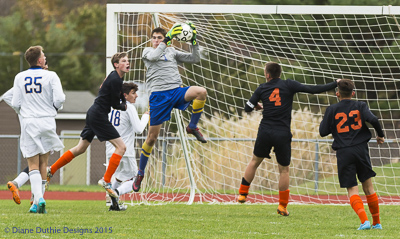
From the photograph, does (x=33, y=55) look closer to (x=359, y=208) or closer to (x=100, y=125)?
(x=100, y=125)

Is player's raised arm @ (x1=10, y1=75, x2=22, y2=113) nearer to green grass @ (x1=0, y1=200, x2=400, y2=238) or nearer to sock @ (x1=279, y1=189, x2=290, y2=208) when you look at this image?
green grass @ (x1=0, y1=200, x2=400, y2=238)

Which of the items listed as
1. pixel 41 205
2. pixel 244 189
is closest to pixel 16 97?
pixel 41 205

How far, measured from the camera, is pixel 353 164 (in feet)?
23.3

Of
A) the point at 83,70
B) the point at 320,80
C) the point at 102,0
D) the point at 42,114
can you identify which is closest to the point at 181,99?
the point at 42,114

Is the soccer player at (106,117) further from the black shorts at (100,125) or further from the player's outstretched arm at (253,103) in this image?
the player's outstretched arm at (253,103)

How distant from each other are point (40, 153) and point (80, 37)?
3915 centimetres

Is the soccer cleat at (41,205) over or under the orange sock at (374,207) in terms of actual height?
under

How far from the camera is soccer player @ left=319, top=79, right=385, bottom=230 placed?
23.1ft

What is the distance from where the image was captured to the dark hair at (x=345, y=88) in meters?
7.27

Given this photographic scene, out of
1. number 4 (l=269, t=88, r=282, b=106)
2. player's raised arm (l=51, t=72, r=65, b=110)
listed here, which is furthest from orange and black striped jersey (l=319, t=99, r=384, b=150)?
player's raised arm (l=51, t=72, r=65, b=110)

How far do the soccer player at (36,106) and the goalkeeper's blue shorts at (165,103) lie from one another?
1473mm

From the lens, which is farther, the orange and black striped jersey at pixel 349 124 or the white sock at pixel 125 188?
the white sock at pixel 125 188

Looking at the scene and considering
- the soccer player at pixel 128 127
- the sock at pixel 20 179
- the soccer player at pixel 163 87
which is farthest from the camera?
the soccer player at pixel 128 127

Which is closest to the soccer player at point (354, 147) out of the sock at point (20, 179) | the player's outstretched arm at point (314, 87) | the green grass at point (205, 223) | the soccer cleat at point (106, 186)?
the green grass at point (205, 223)
